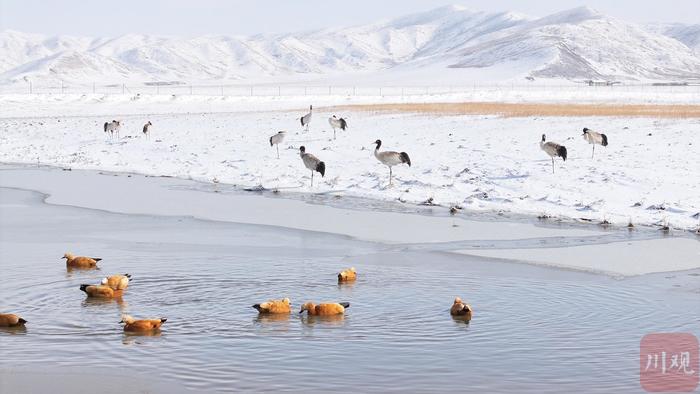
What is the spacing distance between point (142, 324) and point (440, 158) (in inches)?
851

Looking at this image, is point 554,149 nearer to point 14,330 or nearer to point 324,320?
point 324,320

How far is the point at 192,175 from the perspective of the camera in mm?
32844

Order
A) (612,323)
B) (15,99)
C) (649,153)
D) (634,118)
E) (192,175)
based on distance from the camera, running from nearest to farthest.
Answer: (612,323) < (649,153) < (192,175) < (634,118) < (15,99)

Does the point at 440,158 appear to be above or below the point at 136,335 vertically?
above

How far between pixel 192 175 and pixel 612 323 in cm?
2327

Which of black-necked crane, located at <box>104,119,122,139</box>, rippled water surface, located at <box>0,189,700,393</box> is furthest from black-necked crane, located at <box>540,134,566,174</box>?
black-necked crane, located at <box>104,119,122,139</box>

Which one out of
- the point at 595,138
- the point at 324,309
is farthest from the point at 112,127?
the point at 324,309

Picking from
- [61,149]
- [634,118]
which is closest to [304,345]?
[634,118]

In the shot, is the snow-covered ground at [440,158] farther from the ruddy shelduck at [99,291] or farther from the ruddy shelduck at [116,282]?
the ruddy shelduck at [99,291]

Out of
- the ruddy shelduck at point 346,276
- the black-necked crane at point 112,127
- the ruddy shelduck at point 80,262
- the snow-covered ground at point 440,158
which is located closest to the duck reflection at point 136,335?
the ruddy shelduck at point 346,276

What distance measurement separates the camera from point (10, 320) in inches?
439

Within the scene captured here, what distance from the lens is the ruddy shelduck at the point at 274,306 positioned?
469 inches

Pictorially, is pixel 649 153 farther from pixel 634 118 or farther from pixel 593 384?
pixel 593 384

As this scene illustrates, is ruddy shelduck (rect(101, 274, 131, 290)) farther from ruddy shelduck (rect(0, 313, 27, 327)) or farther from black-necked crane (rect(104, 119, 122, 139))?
black-necked crane (rect(104, 119, 122, 139))
